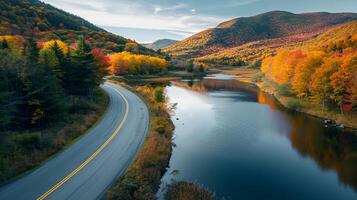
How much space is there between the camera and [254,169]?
2742 cm

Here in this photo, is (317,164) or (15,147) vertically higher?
(15,147)

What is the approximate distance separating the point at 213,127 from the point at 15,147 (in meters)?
29.3

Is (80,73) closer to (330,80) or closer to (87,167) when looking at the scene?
(87,167)

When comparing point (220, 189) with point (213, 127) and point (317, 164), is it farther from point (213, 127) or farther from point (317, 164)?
point (213, 127)

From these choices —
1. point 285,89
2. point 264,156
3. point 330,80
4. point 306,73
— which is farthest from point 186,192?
point 285,89

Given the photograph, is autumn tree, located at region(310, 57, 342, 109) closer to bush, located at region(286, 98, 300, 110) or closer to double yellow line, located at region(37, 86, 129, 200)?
bush, located at region(286, 98, 300, 110)

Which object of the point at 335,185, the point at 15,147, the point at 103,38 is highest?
the point at 103,38

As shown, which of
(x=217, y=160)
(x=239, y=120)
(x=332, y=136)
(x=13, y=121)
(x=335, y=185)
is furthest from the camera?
(x=239, y=120)

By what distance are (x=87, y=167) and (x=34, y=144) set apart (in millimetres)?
6512

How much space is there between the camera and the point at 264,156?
3130 cm

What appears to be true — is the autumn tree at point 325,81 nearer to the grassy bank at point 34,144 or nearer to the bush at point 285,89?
the bush at point 285,89

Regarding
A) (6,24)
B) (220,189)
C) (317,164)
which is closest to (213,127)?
(317,164)

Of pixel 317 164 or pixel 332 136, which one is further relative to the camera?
pixel 332 136

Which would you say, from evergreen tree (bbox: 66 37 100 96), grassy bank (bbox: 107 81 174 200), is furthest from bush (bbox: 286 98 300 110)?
evergreen tree (bbox: 66 37 100 96)
